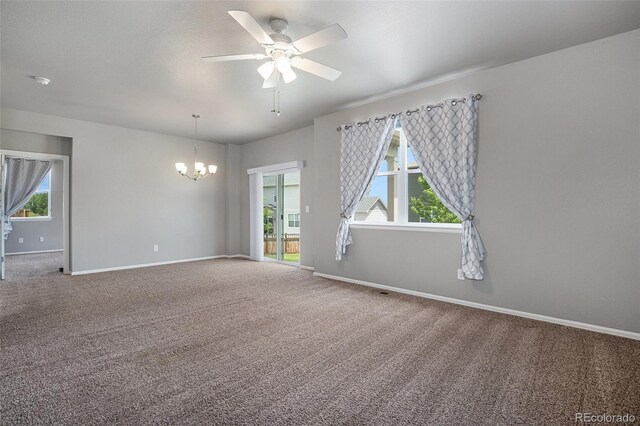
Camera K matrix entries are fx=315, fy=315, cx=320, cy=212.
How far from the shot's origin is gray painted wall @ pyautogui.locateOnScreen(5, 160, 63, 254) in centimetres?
800

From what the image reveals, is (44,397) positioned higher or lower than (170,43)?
lower

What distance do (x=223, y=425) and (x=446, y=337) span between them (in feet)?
6.72

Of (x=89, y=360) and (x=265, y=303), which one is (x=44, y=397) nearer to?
(x=89, y=360)

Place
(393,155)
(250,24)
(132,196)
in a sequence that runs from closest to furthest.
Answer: (250,24) → (393,155) → (132,196)

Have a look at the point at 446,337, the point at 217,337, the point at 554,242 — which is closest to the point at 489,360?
the point at 446,337

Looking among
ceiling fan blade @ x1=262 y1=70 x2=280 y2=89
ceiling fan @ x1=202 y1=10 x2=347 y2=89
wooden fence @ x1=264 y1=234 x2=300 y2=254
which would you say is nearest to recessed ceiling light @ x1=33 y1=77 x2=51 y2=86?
ceiling fan @ x1=202 y1=10 x2=347 y2=89

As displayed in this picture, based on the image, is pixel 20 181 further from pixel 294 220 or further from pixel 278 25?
pixel 278 25

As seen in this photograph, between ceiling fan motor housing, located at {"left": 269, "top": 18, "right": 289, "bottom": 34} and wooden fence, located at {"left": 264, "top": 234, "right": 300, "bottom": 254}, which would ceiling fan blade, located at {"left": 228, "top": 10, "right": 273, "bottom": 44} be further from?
wooden fence, located at {"left": 264, "top": 234, "right": 300, "bottom": 254}

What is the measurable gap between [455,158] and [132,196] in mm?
5926

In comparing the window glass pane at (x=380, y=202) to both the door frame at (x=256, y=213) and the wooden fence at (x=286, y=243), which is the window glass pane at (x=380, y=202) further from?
the door frame at (x=256, y=213)

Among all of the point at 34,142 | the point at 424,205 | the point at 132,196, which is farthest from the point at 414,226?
the point at 34,142

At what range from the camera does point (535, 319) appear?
334 cm

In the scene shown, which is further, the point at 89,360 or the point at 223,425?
the point at 89,360

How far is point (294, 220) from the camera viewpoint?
6785 millimetres
